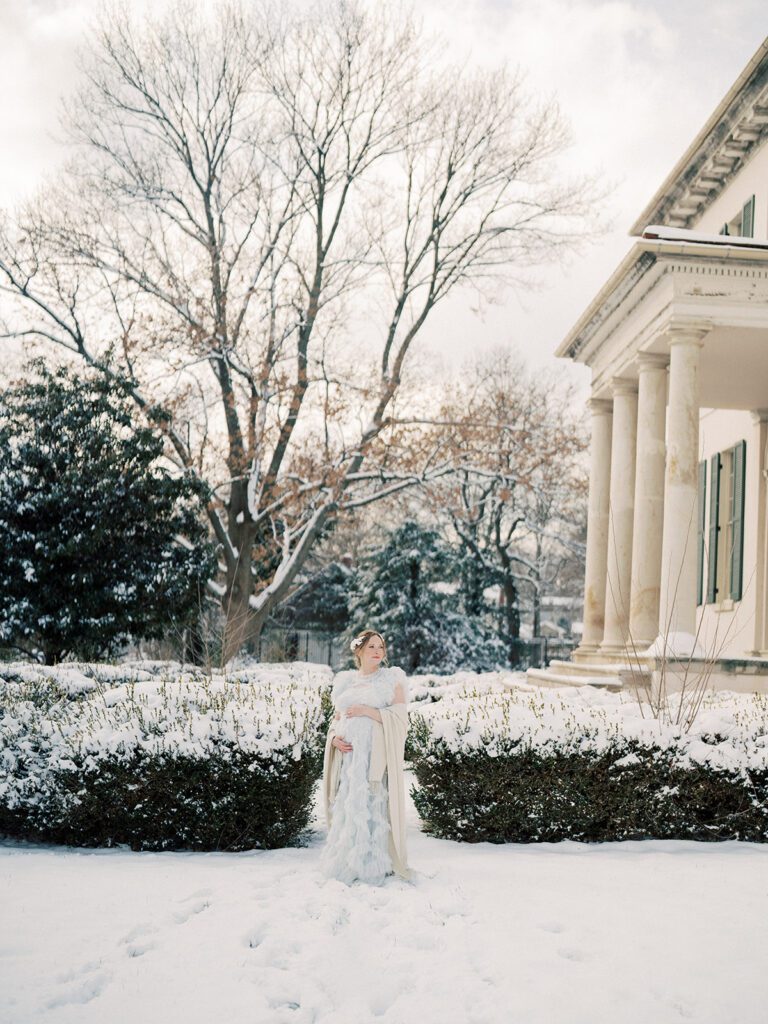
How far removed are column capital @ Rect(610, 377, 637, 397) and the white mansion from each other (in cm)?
2

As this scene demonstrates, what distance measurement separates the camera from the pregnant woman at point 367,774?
18.4 ft

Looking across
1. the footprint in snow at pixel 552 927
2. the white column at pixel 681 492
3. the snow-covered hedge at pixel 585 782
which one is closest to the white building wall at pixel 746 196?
the white column at pixel 681 492

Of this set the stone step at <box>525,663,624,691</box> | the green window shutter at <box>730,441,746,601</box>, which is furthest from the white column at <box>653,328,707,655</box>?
the green window shutter at <box>730,441,746,601</box>

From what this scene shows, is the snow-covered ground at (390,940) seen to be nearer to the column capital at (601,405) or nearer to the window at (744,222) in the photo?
the column capital at (601,405)

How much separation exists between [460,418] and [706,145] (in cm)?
723

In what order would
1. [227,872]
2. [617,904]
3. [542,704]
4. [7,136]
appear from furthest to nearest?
[7,136], [542,704], [227,872], [617,904]

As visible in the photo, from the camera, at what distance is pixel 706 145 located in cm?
1466

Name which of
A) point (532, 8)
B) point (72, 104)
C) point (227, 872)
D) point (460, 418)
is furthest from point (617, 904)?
point (72, 104)

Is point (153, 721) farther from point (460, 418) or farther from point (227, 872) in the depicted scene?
point (460, 418)

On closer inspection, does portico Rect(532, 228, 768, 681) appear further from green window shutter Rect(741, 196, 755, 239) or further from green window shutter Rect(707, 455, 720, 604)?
green window shutter Rect(741, 196, 755, 239)

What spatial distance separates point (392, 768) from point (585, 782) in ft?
5.78

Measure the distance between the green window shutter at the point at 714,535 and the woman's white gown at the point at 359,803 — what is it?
10665 mm

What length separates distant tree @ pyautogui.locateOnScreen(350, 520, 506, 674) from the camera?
25.0 metres

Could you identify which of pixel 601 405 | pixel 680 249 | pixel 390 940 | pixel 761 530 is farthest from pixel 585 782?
pixel 601 405
